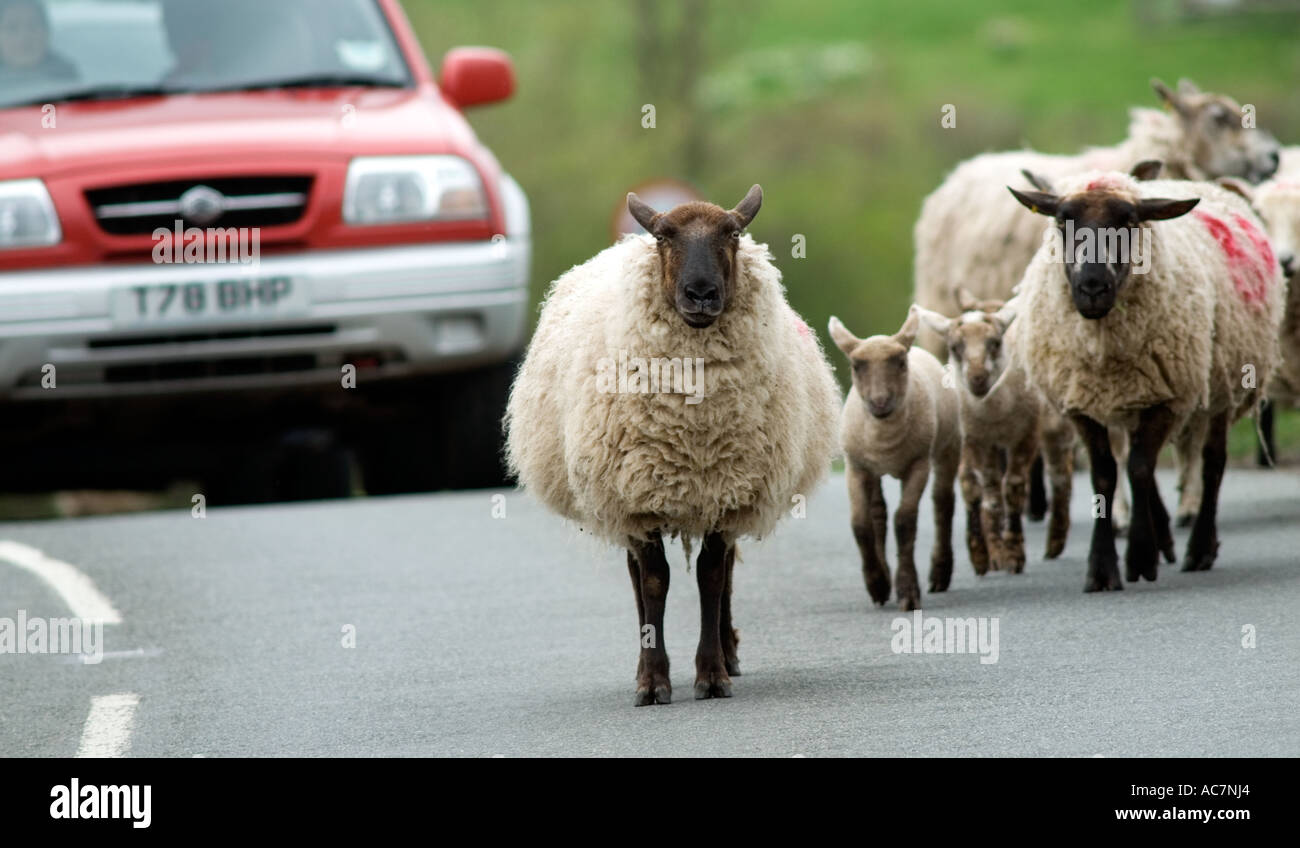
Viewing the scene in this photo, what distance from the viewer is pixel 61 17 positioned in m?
13.1

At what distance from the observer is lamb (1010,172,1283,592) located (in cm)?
1055

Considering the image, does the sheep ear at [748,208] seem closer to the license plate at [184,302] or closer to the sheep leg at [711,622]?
the sheep leg at [711,622]

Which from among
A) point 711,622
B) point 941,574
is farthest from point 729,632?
point 941,574

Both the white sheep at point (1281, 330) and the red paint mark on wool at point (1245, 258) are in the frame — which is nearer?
the red paint mark on wool at point (1245, 258)

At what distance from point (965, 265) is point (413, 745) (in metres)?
8.11

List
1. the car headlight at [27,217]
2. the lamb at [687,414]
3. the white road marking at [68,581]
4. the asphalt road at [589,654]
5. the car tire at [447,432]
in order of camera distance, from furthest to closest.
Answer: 1. the car tire at [447,432]
2. the car headlight at [27,217]
3. the white road marking at [68,581]
4. the lamb at [687,414]
5. the asphalt road at [589,654]

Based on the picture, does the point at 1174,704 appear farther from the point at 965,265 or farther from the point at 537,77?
the point at 537,77

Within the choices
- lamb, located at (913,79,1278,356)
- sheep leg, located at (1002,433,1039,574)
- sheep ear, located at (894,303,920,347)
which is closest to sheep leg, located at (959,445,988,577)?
sheep leg, located at (1002,433,1039,574)

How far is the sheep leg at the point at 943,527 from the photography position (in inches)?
424

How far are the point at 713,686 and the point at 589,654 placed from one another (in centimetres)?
130

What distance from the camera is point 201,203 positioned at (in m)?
12.1

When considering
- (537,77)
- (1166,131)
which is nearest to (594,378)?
(1166,131)

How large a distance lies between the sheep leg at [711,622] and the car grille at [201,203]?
4459mm

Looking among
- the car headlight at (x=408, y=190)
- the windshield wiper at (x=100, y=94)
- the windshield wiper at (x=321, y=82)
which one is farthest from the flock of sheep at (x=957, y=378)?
the windshield wiper at (x=100, y=94)
